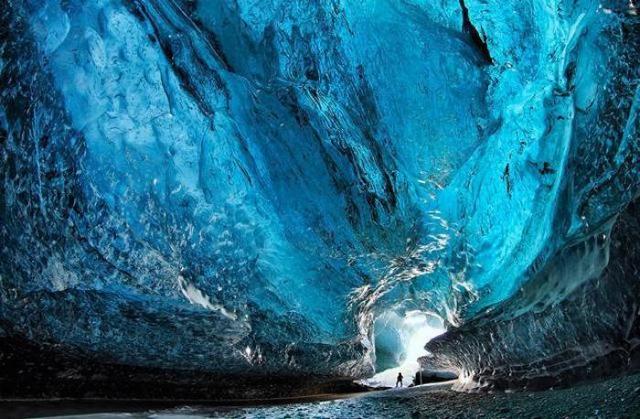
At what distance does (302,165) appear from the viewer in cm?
282

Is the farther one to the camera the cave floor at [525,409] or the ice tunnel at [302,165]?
the ice tunnel at [302,165]

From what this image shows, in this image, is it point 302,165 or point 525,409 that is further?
point 302,165

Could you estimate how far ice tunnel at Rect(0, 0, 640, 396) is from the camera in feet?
7.14

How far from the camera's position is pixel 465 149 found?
264cm

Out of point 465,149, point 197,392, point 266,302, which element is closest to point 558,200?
point 465,149

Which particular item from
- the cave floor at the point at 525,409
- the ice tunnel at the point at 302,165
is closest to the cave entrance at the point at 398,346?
the ice tunnel at the point at 302,165

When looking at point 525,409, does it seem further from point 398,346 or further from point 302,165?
point 398,346

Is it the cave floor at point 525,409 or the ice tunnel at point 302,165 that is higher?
the ice tunnel at point 302,165

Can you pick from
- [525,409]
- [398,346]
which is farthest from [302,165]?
[398,346]

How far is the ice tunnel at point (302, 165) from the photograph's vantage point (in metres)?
2.18

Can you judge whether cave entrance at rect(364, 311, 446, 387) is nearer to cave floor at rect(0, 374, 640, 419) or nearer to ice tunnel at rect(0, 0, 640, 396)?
ice tunnel at rect(0, 0, 640, 396)

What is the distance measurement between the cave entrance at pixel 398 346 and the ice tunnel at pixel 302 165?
4.08 meters

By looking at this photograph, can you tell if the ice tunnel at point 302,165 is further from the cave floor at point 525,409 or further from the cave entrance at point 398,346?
the cave entrance at point 398,346

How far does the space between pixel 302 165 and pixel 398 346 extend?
6151mm
